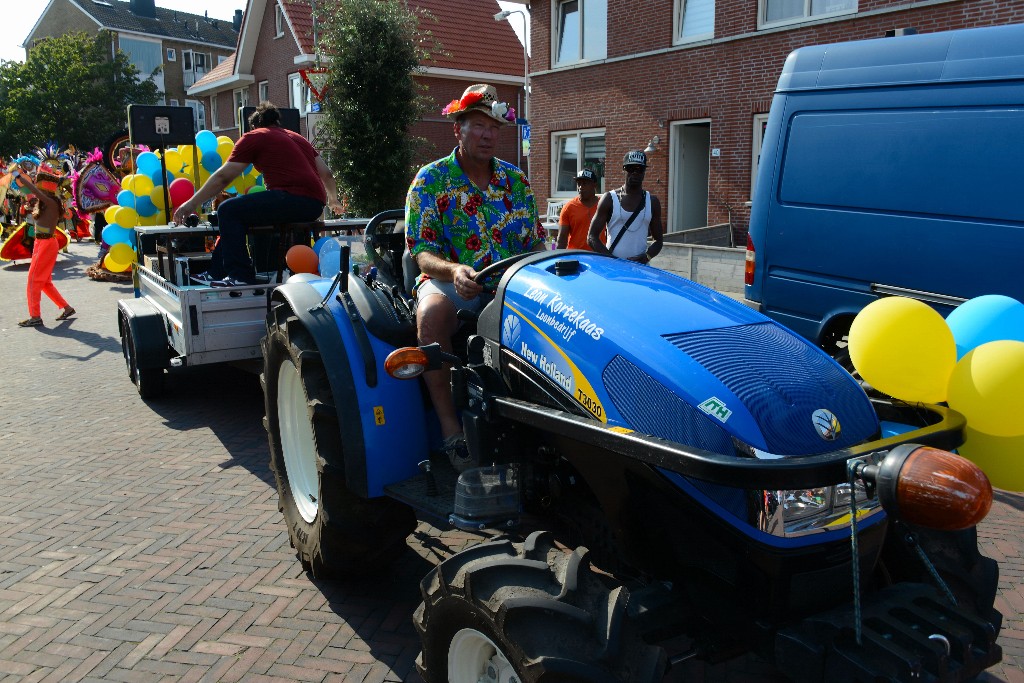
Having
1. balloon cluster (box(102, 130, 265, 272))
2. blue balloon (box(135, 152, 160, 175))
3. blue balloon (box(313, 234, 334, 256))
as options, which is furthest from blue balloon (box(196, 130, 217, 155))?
blue balloon (box(313, 234, 334, 256))

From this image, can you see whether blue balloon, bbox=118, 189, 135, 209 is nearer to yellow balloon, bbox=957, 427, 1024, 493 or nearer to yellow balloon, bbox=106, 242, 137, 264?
yellow balloon, bbox=106, 242, 137, 264

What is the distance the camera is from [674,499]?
2.12m

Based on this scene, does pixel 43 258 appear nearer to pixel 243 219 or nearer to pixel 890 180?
pixel 243 219

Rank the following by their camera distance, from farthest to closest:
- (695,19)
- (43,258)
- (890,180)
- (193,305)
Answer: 1. (695,19)
2. (43,258)
3. (193,305)
4. (890,180)

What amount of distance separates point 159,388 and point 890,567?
5.90 meters

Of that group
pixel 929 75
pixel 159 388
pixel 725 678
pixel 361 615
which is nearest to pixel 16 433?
pixel 159 388

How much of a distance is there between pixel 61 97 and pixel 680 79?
107 feet

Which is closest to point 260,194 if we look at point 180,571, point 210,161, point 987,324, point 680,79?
point 180,571

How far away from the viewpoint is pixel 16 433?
19.5ft

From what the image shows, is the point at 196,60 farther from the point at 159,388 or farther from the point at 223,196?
the point at 159,388

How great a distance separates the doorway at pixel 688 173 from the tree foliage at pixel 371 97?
553 cm

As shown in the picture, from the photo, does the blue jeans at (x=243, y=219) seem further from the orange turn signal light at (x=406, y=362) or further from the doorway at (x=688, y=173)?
the doorway at (x=688, y=173)

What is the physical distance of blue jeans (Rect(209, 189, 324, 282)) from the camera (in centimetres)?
620

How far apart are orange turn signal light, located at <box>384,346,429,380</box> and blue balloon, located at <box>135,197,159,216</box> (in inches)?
335
